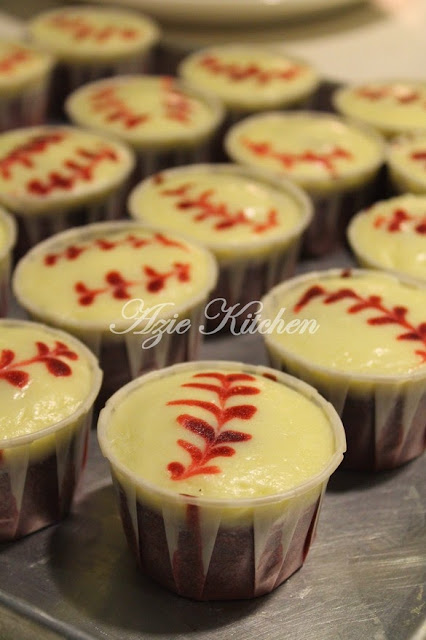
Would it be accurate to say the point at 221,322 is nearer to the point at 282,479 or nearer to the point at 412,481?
the point at 412,481

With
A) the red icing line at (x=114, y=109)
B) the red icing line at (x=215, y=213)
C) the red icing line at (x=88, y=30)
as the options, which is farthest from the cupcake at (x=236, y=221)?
the red icing line at (x=88, y=30)

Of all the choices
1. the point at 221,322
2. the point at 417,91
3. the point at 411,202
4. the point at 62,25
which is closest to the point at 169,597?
the point at 221,322

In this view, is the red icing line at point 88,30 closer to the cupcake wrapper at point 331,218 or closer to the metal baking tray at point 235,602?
the cupcake wrapper at point 331,218

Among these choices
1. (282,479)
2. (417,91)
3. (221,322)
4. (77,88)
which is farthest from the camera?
(77,88)

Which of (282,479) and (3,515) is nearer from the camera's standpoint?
(282,479)

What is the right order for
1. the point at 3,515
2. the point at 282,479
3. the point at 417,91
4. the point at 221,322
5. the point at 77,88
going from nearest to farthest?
the point at 282,479 < the point at 3,515 < the point at 221,322 < the point at 417,91 < the point at 77,88

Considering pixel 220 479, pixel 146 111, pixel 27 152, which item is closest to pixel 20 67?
pixel 146 111

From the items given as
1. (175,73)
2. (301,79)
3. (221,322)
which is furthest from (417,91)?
(221,322)

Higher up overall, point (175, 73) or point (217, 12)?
point (217, 12)
